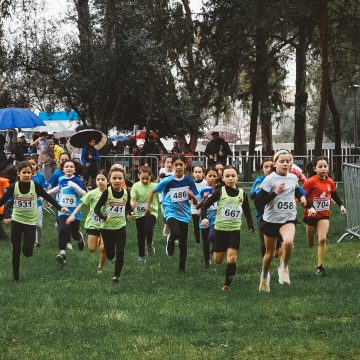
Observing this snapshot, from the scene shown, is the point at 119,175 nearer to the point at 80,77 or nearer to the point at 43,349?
the point at 43,349

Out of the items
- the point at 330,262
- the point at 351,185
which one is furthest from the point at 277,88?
the point at 330,262

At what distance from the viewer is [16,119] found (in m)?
25.6

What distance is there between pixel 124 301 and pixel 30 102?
2567 centimetres

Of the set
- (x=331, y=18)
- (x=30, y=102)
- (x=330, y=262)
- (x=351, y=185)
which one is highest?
(x=331, y=18)

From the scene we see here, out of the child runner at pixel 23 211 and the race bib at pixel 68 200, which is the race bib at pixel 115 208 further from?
the race bib at pixel 68 200

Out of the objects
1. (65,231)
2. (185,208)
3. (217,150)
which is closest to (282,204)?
(185,208)

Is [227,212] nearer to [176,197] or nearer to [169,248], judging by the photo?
[176,197]

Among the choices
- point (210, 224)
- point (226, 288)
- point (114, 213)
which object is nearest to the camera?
point (226, 288)

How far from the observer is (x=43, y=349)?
8.07 m

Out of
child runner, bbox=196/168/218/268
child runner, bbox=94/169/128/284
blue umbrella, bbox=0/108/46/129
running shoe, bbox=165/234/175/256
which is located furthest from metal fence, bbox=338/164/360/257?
blue umbrella, bbox=0/108/46/129

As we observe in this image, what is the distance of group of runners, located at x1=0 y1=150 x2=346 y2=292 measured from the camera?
11547 mm

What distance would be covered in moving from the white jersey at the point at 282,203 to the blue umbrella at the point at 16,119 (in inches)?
592

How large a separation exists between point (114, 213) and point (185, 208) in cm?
152

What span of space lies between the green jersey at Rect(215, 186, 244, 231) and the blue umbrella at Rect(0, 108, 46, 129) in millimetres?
14206
